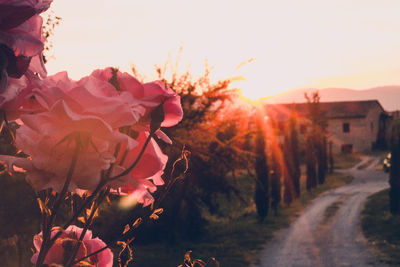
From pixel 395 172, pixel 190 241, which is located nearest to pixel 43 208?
pixel 190 241

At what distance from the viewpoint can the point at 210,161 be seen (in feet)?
51.7

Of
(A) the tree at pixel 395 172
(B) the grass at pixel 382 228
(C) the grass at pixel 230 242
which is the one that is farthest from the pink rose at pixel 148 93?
(A) the tree at pixel 395 172

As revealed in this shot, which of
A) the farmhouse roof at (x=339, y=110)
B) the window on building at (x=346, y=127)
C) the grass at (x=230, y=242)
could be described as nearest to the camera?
the grass at (x=230, y=242)

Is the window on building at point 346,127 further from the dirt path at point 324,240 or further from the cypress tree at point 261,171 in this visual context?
the cypress tree at point 261,171

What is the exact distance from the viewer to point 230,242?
16812mm

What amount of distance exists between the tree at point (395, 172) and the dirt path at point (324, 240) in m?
1.74

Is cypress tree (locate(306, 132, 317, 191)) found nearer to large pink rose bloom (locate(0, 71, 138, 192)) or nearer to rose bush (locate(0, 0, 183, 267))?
rose bush (locate(0, 0, 183, 267))

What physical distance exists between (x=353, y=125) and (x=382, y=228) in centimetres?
5199

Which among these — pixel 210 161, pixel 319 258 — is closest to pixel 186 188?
pixel 210 161

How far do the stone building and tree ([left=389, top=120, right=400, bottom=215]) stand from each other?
4224 centimetres

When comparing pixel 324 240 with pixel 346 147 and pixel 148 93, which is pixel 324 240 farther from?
pixel 346 147

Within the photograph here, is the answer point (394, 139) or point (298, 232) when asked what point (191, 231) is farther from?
point (394, 139)

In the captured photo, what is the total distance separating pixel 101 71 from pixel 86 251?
605 mm

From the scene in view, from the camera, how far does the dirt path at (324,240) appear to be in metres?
13.9
